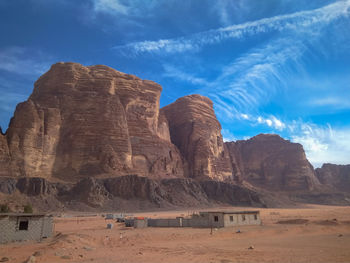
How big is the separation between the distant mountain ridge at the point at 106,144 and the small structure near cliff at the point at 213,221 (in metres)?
29.3

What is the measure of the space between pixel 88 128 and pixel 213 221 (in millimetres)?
52753

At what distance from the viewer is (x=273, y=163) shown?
141m

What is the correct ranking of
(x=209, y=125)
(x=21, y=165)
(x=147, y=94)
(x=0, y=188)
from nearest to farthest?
(x=0, y=188)
(x=21, y=165)
(x=147, y=94)
(x=209, y=125)

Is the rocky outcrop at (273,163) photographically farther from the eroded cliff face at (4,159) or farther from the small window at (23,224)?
the small window at (23,224)

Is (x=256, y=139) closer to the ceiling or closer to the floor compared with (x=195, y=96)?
closer to the floor

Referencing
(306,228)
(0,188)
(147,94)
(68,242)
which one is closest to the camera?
(68,242)

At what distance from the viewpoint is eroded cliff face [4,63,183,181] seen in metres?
69.6

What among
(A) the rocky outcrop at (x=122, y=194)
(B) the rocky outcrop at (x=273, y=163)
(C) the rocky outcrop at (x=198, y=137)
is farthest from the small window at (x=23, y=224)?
(B) the rocky outcrop at (x=273, y=163)

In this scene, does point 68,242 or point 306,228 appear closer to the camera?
point 68,242

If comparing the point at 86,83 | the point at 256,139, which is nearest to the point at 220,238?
the point at 86,83

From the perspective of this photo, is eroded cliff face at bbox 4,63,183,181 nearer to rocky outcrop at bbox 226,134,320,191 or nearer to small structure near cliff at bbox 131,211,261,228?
small structure near cliff at bbox 131,211,261,228

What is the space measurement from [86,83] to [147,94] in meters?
18.8

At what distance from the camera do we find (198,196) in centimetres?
8156

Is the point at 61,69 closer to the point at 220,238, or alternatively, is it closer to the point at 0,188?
the point at 0,188
